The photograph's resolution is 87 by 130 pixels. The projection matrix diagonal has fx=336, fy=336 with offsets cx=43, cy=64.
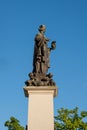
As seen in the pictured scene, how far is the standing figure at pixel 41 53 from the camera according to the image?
14.7 meters

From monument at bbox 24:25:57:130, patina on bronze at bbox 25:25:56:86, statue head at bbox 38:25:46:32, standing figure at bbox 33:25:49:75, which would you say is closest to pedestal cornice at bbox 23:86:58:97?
monument at bbox 24:25:57:130

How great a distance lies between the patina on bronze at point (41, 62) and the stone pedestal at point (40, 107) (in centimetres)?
31

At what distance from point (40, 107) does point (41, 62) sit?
7.17 feet

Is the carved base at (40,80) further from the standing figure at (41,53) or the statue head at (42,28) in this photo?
the statue head at (42,28)

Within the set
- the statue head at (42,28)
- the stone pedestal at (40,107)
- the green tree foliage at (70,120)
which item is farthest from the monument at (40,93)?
the green tree foliage at (70,120)

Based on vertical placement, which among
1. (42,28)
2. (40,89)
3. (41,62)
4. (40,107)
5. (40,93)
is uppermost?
(42,28)

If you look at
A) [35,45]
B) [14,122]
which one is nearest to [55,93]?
[35,45]

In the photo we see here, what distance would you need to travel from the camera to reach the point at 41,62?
1477 centimetres

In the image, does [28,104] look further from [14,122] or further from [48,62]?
[14,122]

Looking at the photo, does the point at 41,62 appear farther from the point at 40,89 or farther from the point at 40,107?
the point at 40,107

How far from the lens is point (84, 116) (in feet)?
104

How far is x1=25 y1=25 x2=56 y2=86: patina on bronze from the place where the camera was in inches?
553

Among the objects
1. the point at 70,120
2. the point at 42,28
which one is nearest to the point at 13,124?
the point at 70,120

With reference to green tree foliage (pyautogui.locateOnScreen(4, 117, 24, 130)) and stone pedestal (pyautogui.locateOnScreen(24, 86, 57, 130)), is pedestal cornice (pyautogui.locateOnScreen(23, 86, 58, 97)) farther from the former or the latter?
green tree foliage (pyautogui.locateOnScreen(4, 117, 24, 130))
